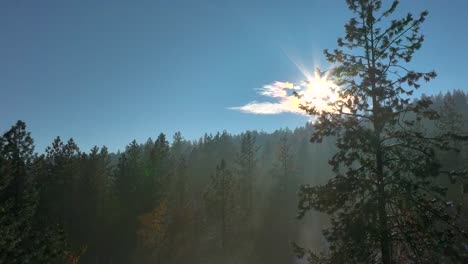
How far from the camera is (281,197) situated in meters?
51.7

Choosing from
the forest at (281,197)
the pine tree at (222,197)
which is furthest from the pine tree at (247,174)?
the pine tree at (222,197)

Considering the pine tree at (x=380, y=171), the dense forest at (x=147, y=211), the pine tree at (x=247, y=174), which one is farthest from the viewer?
the pine tree at (x=247, y=174)

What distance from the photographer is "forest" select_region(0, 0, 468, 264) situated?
428 inches

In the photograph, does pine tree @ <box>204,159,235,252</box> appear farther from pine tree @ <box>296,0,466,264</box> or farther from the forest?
pine tree @ <box>296,0,466,264</box>

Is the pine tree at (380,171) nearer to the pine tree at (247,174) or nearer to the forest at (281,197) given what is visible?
the forest at (281,197)

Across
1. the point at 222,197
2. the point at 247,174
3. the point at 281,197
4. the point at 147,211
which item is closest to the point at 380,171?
the point at 147,211

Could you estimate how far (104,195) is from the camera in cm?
4059

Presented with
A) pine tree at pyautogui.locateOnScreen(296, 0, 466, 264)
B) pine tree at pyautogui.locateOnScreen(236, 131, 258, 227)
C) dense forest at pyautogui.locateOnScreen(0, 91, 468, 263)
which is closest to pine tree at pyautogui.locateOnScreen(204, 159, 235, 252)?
dense forest at pyautogui.locateOnScreen(0, 91, 468, 263)

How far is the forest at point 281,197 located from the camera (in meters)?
10.9

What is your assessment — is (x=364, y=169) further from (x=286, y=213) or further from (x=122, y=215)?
(x=286, y=213)

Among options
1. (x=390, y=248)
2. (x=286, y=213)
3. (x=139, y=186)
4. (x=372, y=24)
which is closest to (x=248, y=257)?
(x=286, y=213)

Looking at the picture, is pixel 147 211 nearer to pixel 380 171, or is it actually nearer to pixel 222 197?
pixel 222 197

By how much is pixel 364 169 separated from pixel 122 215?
31420 millimetres

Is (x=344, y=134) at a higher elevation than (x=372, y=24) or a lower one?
lower
